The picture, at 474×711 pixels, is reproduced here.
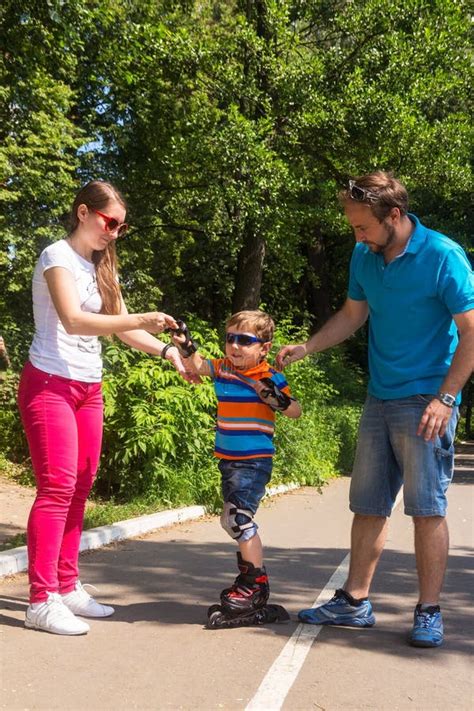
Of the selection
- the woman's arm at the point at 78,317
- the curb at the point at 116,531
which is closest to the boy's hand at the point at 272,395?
the woman's arm at the point at 78,317

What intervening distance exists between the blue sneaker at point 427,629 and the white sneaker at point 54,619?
5.43ft

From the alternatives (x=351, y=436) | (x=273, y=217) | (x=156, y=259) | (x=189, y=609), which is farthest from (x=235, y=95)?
(x=189, y=609)

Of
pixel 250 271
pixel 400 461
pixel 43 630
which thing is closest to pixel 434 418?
pixel 400 461

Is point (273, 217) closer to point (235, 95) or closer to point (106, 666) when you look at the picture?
point (235, 95)

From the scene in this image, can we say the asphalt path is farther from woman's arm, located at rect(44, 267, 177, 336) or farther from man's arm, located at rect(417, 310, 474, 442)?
woman's arm, located at rect(44, 267, 177, 336)

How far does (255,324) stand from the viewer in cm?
499

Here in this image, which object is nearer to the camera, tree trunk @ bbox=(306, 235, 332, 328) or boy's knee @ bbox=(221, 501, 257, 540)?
boy's knee @ bbox=(221, 501, 257, 540)

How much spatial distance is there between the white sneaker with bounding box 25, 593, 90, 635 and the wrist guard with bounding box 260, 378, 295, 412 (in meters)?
1.48

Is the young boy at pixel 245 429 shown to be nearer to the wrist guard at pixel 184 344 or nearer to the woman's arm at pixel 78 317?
the wrist guard at pixel 184 344

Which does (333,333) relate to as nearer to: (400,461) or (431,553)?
(400,461)

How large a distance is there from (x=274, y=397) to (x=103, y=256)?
121cm

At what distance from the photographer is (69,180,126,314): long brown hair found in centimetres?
476

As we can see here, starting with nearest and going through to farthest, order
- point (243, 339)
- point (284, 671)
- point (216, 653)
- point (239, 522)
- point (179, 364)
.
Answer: point (284, 671), point (216, 653), point (239, 522), point (243, 339), point (179, 364)

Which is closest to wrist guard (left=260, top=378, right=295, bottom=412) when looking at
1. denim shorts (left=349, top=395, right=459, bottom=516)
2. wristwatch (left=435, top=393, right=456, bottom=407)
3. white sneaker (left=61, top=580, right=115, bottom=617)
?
denim shorts (left=349, top=395, right=459, bottom=516)
